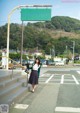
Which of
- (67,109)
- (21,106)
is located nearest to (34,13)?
(21,106)

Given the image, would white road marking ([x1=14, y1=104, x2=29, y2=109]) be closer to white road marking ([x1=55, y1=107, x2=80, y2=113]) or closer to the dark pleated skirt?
white road marking ([x1=55, y1=107, x2=80, y2=113])

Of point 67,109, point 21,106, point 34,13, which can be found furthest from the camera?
point 34,13

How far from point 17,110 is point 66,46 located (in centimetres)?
12880

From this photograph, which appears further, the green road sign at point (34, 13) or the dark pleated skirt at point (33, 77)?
the green road sign at point (34, 13)

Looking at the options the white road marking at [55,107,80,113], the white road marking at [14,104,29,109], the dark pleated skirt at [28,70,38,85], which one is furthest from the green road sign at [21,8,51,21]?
the white road marking at [55,107,80,113]

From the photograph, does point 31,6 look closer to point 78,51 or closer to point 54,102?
point 54,102

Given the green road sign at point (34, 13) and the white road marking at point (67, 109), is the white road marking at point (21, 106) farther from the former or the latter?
the green road sign at point (34, 13)

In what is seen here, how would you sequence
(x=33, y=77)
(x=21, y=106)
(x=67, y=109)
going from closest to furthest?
1. (x=67, y=109)
2. (x=21, y=106)
3. (x=33, y=77)

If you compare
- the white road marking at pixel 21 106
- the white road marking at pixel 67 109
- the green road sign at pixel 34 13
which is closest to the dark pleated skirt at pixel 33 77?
the white road marking at pixel 21 106

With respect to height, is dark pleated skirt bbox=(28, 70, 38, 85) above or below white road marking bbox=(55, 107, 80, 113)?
above

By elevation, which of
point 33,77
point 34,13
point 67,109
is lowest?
point 67,109

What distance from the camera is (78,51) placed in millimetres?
151250

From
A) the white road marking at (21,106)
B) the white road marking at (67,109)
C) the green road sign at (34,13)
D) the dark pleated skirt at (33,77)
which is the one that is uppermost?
the green road sign at (34,13)

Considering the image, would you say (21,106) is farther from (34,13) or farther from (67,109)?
(34,13)
